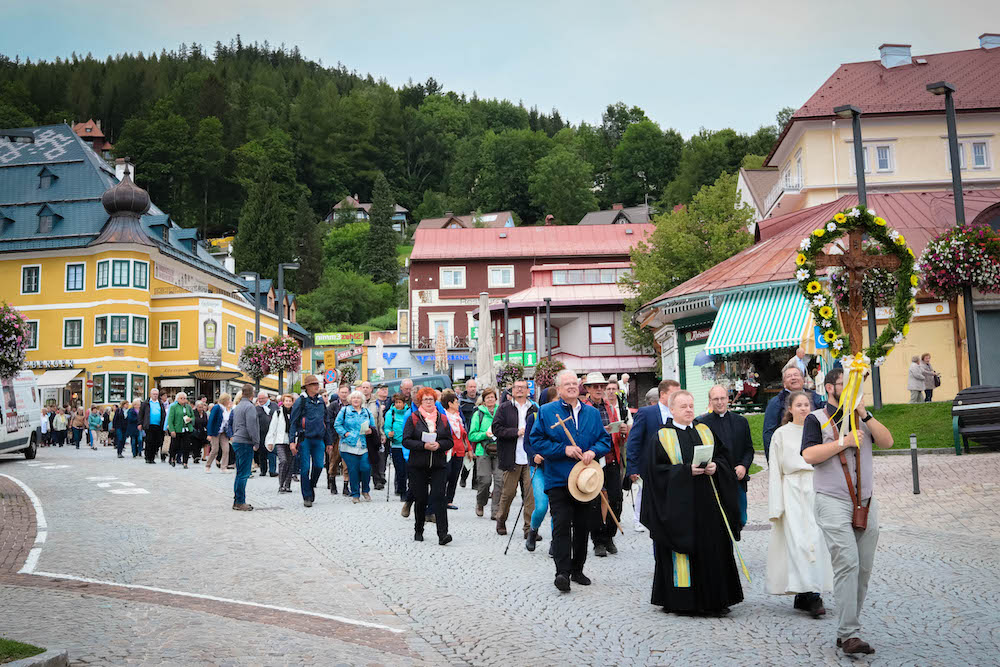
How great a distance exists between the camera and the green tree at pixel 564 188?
11162 cm

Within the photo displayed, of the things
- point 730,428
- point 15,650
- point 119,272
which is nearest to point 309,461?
point 730,428

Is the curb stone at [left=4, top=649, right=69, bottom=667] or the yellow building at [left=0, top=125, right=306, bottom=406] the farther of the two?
the yellow building at [left=0, top=125, right=306, bottom=406]

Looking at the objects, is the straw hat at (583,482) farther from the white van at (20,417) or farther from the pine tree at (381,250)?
the pine tree at (381,250)

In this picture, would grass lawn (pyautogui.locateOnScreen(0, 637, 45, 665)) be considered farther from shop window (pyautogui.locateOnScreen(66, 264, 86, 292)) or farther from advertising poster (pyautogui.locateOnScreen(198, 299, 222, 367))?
shop window (pyautogui.locateOnScreen(66, 264, 86, 292))

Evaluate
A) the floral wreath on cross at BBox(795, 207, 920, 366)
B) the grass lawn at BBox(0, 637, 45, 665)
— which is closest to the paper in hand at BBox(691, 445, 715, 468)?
the floral wreath on cross at BBox(795, 207, 920, 366)

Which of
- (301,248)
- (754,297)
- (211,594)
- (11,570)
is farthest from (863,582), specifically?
(301,248)

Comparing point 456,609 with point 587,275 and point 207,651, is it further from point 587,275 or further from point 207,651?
point 587,275

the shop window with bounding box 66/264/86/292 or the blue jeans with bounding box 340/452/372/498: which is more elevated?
the shop window with bounding box 66/264/86/292

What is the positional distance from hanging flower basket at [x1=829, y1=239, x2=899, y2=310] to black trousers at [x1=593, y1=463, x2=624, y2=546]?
15.4 feet

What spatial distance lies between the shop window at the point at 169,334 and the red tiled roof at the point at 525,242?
18.9m

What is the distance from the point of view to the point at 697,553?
803 centimetres

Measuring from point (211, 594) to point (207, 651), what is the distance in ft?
7.62

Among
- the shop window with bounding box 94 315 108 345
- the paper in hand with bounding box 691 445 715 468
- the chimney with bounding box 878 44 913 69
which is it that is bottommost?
the paper in hand with bounding box 691 445 715 468

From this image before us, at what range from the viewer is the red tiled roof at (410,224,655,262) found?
73.7 metres
